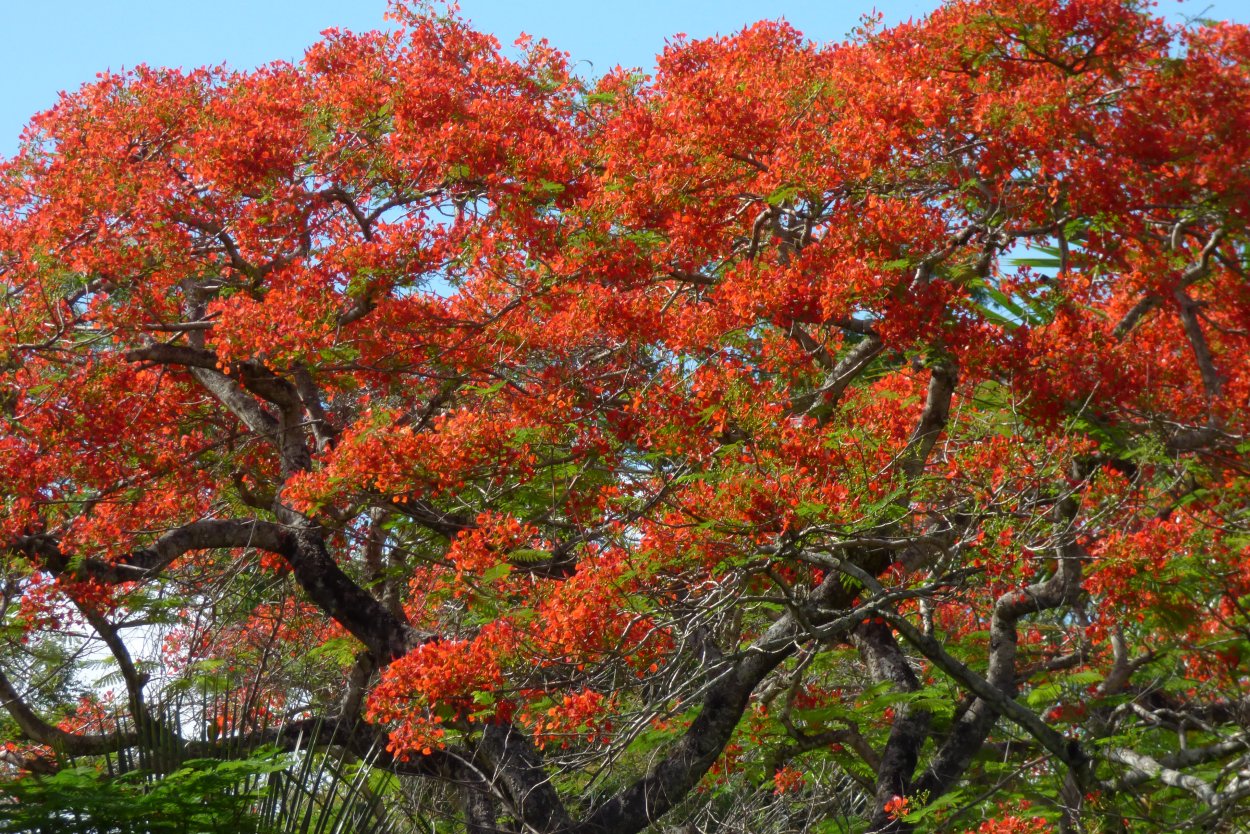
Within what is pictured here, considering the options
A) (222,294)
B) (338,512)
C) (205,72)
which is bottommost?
(338,512)

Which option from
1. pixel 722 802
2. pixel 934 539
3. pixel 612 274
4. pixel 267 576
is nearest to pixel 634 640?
pixel 934 539

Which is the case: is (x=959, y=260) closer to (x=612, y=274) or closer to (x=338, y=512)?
(x=612, y=274)

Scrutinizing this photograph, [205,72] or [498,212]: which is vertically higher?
[205,72]

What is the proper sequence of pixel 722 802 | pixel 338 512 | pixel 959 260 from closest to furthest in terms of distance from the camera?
pixel 959 260, pixel 338 512, pixel 722 802

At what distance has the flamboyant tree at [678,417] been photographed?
5.94 metres

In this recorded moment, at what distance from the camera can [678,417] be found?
624cm

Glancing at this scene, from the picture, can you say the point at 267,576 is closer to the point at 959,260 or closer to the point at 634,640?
the point at 634,640

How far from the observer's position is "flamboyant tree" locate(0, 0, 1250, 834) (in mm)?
5938

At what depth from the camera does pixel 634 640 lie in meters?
6.15

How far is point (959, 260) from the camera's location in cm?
686

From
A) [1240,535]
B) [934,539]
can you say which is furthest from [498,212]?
[1240,535]

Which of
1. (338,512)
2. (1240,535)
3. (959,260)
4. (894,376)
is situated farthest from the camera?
(338,512)

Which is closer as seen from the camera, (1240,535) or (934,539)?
(934,539)

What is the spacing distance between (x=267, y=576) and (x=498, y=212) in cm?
371
